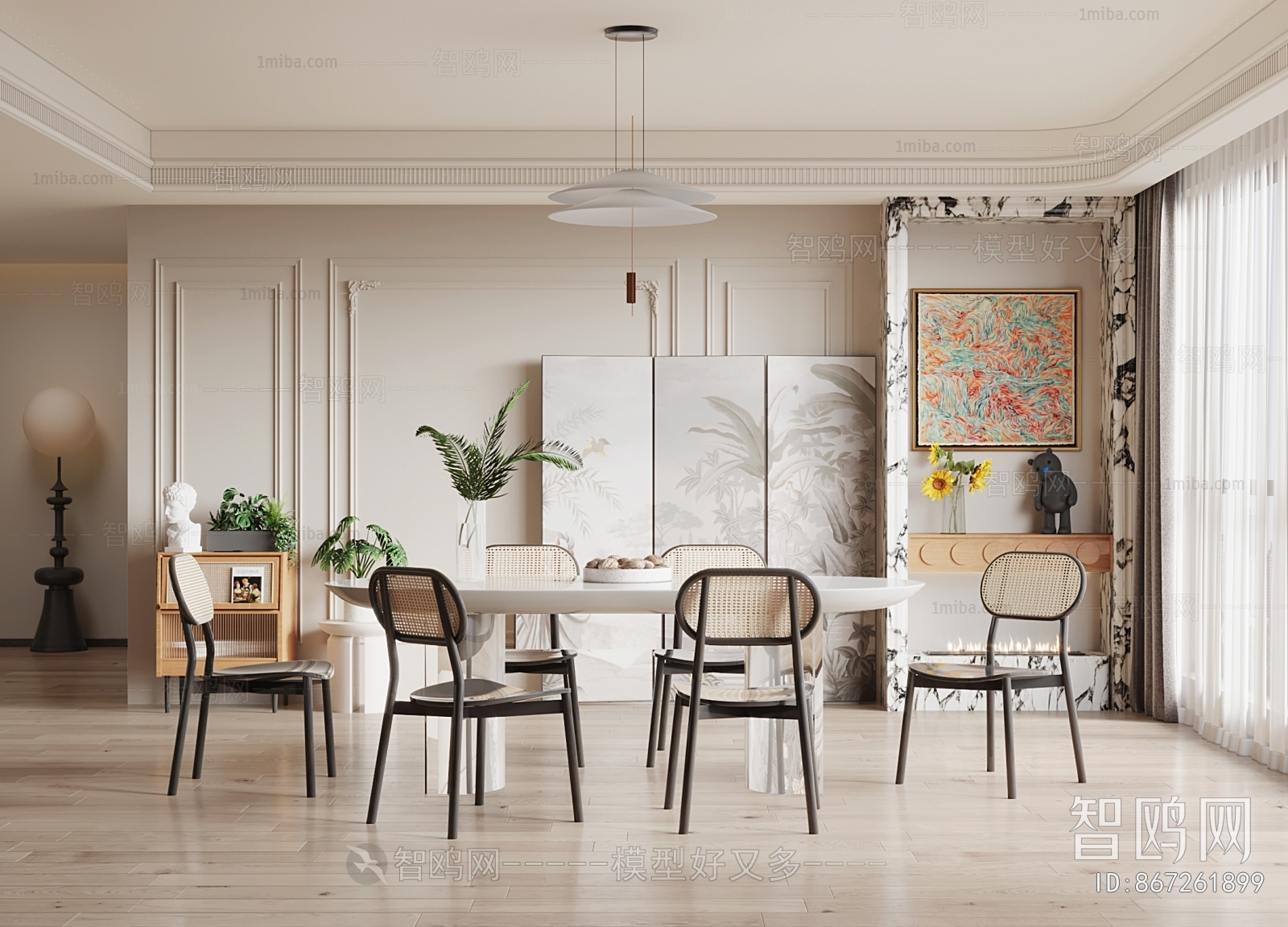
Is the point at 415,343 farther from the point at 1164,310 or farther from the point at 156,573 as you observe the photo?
the point at 1164,310

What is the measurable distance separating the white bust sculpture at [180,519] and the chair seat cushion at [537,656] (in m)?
2.06

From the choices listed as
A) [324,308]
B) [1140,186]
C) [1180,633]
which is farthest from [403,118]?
[1180,633]

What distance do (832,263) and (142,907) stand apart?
4430mm

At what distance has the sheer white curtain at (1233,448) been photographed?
182 inches

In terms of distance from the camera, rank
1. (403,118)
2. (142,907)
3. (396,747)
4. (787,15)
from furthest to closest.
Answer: (403,118), (396,747), (787,15), (142,907)

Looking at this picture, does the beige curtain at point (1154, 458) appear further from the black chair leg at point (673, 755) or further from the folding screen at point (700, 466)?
the black chair leg at point (673, 755)

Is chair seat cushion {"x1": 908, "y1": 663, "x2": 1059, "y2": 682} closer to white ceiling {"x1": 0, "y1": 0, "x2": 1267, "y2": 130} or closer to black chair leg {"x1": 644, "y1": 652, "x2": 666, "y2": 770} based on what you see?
black chair leg {"x1": 644, "y1": 652, "x2": 666, "y2": 770}

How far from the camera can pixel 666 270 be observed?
6.12 m

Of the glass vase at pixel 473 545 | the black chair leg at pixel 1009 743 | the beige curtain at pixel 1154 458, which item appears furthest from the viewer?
the beige curtain at pixel 1154 458

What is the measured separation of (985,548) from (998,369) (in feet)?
3.20

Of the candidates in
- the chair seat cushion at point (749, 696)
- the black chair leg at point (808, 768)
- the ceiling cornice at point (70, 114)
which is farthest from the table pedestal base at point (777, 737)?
the ceiling cornice at point (70, 114)

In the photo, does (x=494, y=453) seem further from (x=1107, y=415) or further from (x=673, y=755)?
(x=1107, y=415)

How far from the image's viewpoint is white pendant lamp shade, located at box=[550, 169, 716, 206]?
3.99 m

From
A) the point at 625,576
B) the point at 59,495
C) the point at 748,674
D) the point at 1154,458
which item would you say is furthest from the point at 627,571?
the point at 59,495
